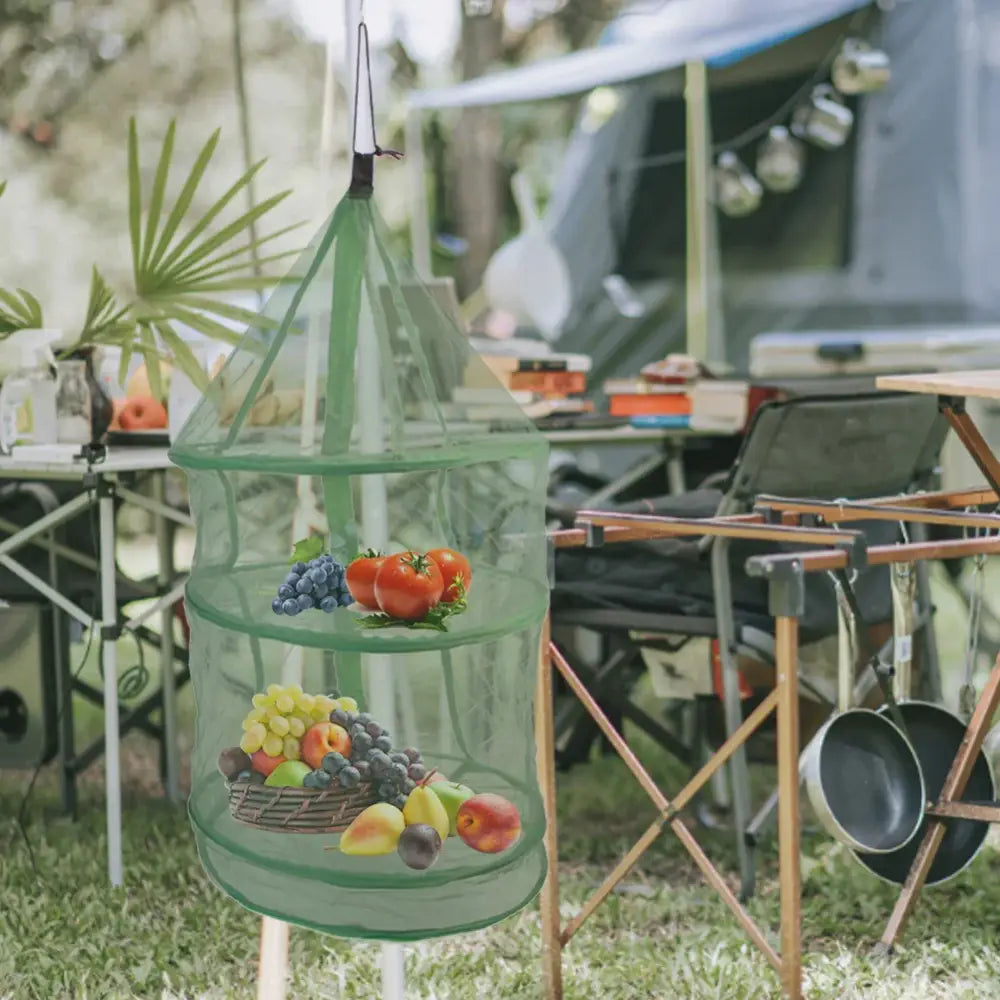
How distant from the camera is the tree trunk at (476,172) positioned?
10.3 meters

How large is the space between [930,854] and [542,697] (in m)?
0.79

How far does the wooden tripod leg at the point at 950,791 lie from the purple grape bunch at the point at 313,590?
1.27 meters

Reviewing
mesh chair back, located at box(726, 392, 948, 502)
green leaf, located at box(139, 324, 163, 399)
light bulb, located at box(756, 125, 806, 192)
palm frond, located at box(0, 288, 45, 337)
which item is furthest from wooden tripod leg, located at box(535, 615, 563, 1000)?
light bulb, located at box(756, 125, 806, 192)

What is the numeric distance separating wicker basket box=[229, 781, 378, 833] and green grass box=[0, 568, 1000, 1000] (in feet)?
2.77

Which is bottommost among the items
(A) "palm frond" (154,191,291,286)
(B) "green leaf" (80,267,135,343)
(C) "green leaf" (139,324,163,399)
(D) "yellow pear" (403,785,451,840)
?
(D) "yellow pear" (403,785,451,840)

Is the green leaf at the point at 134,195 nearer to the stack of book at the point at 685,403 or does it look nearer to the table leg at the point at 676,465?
the stack of book at the point at 685,403

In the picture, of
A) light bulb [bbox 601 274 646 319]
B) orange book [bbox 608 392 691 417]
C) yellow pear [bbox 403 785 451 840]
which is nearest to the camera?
yellow pear [bbox 403 785 451 840]

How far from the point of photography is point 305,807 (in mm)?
2178

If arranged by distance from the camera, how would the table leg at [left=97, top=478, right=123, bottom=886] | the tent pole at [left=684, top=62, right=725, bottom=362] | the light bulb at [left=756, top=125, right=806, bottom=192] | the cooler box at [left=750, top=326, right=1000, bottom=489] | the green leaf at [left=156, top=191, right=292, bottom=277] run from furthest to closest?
the tent pole at [left=684, top=62, right=725, bottom=362] → the light bulb at [left=756, top=125, right=806, bottom=192] → the cooler box at [left=750, top=326, right=1000, bottom=489] → the table leg at [left=97, top=478, right=123, bottom=886] → the green leaf at [left=156, top=191, right=292, bottom=277]

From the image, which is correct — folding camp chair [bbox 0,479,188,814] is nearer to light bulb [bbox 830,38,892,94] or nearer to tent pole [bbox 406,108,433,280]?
light bulb [bbox 830,38,892,94]

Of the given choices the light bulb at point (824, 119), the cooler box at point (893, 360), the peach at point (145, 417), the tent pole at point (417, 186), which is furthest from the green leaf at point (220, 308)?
the tent pole at point (417, 186)

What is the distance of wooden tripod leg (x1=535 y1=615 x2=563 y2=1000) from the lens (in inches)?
109

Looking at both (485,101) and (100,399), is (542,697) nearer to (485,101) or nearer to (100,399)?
(100,399)

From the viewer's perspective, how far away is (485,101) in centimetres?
737
